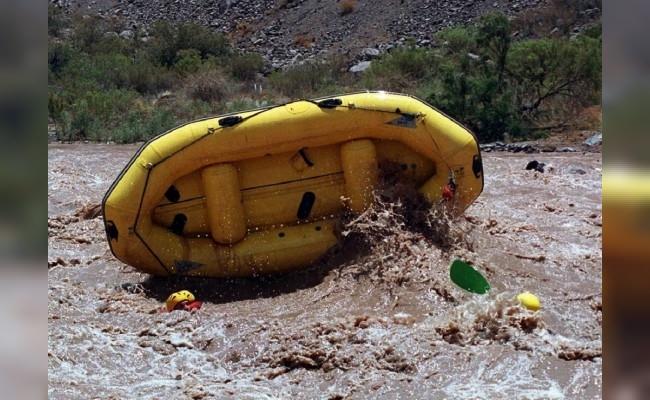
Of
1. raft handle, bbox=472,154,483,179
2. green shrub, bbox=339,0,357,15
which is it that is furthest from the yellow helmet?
green shrub, bbox=339,0,357,15

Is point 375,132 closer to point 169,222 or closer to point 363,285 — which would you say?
point 363,285

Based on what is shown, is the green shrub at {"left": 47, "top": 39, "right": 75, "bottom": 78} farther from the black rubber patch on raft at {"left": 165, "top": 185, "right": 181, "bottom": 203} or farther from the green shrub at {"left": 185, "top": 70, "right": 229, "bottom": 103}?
the black rubber patch on raft at {"left": 165, "top": 185, "right": 181, "bottom": 203}

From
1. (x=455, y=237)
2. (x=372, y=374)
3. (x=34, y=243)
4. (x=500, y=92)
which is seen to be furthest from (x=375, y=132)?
(x=500, y=92)

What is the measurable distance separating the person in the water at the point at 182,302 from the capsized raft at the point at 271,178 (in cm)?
43

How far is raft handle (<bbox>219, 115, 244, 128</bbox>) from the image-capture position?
21.7ft

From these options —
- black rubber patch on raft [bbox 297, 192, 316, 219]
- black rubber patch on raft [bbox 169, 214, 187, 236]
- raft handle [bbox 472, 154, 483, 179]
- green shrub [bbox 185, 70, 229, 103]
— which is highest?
raft handle [bbox 472, 154, 483, 179]

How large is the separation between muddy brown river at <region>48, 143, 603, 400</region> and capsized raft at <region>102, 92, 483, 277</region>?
235 millimetres

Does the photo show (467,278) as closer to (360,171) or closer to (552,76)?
(360,171)

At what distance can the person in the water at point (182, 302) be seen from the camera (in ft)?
20.8

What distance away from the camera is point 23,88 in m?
1.70

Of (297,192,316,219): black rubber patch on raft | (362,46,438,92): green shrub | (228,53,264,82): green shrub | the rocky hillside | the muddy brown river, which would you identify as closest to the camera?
the muddy brown river

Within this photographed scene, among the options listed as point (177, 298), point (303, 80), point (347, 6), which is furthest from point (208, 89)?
point (177, 298)

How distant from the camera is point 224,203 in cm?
670

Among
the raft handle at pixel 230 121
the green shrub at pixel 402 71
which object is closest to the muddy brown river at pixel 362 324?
the raft handle at pixel 230 121
